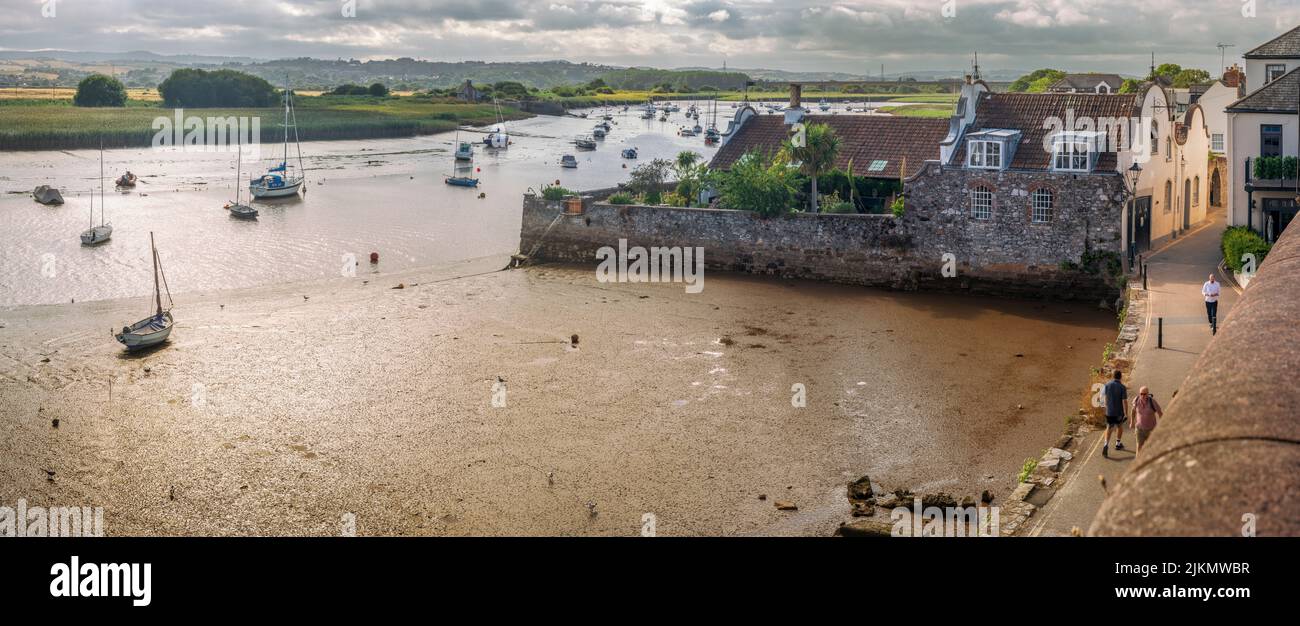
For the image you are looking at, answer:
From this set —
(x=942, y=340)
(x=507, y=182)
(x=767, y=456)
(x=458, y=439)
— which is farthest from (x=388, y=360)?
(x=507, y=182)

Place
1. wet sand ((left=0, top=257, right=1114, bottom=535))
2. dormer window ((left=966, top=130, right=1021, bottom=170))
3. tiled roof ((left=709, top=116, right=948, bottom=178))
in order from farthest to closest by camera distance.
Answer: tiled roof ((left=709, top=116, right=948, bottom=178))
dormer window ((left=966, top=130, right=1021, bottom=170))
wet sand ((left=0, top=257, right=1114, bottom=535))

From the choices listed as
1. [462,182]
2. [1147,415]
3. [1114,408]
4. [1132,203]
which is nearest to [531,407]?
[1114,408]

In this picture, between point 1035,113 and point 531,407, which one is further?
point 1035,113

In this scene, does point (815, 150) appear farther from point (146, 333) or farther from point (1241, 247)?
point (146, 333)

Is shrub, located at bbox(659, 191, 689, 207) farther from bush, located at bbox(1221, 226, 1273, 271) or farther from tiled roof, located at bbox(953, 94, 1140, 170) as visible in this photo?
bush, located at bbox(1221, 226, 1273, 271)

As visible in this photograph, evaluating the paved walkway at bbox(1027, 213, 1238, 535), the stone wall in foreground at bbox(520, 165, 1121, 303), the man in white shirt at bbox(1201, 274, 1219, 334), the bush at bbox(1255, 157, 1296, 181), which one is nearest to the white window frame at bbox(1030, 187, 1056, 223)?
the stone wall in foreground at bbox(520, 165, 1121, 303)
